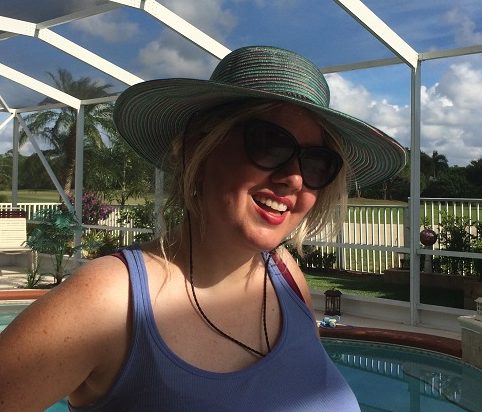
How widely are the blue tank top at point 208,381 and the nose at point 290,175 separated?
11.4 inches

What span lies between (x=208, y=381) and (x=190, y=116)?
54 cm

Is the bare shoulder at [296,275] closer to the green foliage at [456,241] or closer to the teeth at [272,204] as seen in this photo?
the teeth at [272,204]

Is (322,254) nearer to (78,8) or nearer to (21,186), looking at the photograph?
(78,8)

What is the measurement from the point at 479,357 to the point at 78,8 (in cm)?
523

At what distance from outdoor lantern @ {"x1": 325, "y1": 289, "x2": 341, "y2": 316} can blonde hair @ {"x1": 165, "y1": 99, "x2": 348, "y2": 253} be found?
18.1 feet

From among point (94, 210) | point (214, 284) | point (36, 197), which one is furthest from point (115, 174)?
point (214, 284)

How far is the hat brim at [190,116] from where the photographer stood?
104 centimetres

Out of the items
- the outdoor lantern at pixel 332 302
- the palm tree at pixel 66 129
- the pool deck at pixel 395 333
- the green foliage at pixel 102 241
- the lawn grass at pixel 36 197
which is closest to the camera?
the pool deck at pixel 395 333

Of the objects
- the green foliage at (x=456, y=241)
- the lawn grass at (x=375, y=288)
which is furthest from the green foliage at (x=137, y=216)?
the green foliage at (x=456, y=241)

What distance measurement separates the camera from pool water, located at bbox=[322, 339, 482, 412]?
4445 mm

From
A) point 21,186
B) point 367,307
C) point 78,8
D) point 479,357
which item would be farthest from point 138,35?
point 21,186

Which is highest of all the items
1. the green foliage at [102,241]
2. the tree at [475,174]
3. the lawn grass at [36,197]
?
the tree at [475,174]

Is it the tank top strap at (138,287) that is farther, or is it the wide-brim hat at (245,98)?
the wide-brim hat at (245,98)

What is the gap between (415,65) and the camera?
5848 mm
